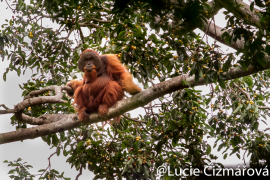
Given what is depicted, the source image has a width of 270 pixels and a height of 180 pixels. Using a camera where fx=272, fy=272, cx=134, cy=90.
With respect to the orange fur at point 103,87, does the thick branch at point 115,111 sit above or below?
below

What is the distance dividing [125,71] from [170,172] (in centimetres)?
221

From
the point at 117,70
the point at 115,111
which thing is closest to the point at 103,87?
the point at 117,70

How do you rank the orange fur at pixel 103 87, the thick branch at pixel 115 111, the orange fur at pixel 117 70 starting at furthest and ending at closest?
the orange fur at pixel 117 70
the orange fur at pixel 103 87
the thick branch at pixel 115 111

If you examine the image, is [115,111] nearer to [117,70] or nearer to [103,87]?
[103,87]

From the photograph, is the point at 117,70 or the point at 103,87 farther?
the point at 117,70

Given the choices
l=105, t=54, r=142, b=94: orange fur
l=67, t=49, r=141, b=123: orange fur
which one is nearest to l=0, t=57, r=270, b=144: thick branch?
l=67, t=49, r=141, b=123: orange fur

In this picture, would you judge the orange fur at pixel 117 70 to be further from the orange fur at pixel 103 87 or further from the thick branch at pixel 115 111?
the thick branch at pixel 115 111

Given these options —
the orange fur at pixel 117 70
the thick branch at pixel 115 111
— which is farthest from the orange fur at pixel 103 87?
the thick branch at pixel 115 111

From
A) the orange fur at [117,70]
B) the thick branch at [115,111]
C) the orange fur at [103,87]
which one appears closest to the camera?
the thick branch at [115,111]

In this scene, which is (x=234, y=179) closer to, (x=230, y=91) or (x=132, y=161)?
(x=132, y=161)

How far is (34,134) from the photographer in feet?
14.6

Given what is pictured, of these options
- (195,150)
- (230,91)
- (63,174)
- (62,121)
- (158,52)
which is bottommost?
(63,174)

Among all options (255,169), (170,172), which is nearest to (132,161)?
(170,172)

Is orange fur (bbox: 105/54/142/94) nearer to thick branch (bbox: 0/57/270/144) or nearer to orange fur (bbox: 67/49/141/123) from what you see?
orange fur (bbox: 67/49/141/123)
